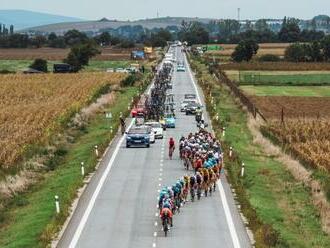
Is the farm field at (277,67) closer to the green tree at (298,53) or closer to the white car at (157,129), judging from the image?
the green tree at (298,53)

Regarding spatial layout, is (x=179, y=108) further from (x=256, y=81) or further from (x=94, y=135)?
(x=256, y=81)

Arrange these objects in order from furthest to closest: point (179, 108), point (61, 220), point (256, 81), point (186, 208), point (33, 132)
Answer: point (256, 81), point (179, 108), point (33, 132), point (186, 208), point (61, 220)

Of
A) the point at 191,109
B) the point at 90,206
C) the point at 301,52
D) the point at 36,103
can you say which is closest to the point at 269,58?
the point at 301,52

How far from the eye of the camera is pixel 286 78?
359ft

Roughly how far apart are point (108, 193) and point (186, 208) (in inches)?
165

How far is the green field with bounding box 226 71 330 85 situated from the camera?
103 m

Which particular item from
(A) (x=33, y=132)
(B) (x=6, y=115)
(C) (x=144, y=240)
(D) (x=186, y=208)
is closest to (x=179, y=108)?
(B) (x=6, y=115)

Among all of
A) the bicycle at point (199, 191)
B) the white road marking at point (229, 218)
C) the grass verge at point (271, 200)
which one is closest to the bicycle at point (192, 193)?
the bicycle at point (199, 191)

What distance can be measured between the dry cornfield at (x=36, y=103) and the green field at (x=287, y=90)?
16474 mm

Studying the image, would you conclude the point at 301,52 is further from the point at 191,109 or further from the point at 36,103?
the point at 191,109

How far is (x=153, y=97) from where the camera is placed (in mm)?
65562

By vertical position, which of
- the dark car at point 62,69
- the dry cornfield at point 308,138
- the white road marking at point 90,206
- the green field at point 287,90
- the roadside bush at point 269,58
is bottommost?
the roadside bush at point 269,58

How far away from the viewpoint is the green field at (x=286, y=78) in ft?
337

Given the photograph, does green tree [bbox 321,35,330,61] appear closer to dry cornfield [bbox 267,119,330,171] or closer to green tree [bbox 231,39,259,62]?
green tree [bbox 231,39,259,62]
